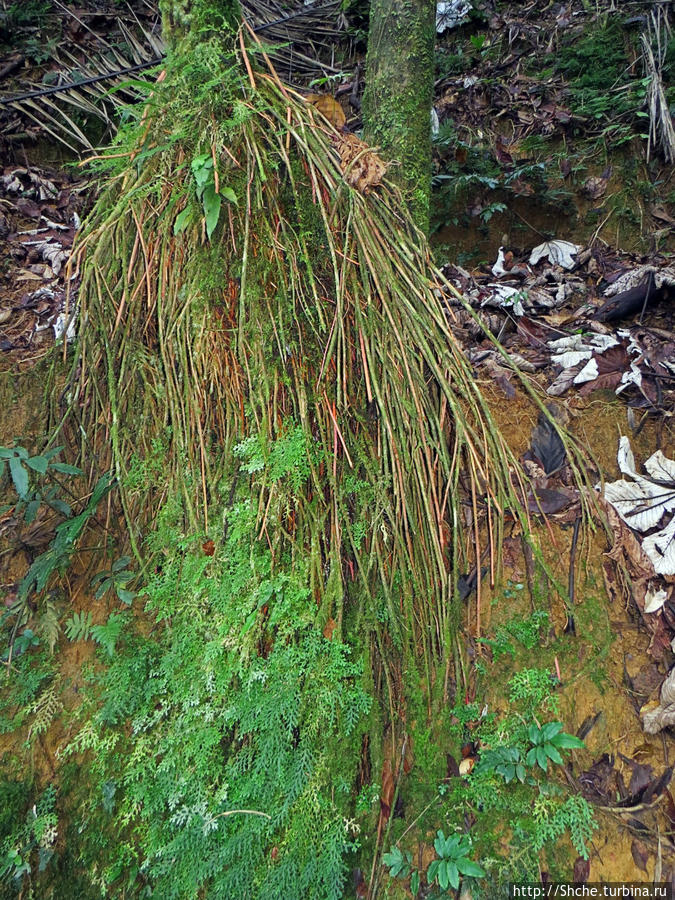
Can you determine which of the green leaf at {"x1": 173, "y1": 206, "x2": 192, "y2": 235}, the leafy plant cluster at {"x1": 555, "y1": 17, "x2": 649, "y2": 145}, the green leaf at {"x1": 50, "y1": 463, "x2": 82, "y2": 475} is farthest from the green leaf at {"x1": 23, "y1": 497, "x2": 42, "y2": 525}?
the leafy plant cluster at {"x1": 555, "y1": 17, "x2": 649, "y2": 145}

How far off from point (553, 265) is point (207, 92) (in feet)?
5.76

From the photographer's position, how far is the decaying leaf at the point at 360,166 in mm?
1570

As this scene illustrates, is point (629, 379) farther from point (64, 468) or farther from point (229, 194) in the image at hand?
point (64, 468)

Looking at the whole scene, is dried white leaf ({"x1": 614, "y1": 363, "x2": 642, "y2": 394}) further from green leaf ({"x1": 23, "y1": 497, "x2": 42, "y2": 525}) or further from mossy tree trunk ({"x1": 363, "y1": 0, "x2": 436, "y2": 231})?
green leaf ({"x1": 23, "y1": 497, "x2": 42, "y2": 525})

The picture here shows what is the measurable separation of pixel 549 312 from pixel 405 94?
103 centimetres

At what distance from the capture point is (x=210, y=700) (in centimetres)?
146

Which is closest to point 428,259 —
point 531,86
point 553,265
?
point 553,265

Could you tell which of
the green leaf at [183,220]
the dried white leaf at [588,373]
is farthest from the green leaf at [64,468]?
the dried white leaf at [588,373]

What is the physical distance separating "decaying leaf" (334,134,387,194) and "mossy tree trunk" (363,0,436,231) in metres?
0.36

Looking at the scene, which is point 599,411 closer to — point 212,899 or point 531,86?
point 212,899

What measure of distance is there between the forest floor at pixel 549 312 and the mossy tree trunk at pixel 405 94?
0.27 m

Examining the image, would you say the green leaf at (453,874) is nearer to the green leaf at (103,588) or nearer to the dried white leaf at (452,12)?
the green leaf at (103,588)

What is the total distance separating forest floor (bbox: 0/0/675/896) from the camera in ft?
4.55

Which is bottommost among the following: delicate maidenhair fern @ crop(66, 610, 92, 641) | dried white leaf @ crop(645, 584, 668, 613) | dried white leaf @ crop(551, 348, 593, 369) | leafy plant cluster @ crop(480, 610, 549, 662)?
leafy plant cluster @ crop(480, 610, 549, 662)
